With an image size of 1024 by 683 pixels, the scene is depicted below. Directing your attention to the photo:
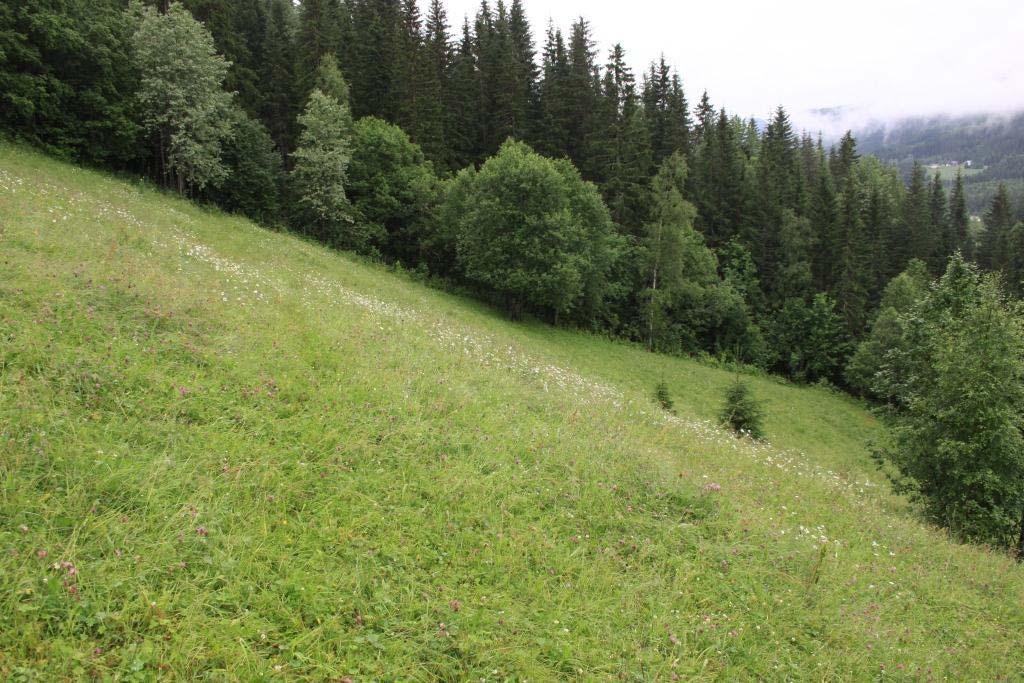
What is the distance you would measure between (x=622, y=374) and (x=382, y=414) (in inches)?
1019

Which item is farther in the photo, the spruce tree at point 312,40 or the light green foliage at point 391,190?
the spruce tree at point 312,40

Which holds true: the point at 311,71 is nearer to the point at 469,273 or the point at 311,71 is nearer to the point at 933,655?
the point at 469,273

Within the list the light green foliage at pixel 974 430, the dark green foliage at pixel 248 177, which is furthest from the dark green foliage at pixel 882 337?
the dark green foliage at pixel 248 177

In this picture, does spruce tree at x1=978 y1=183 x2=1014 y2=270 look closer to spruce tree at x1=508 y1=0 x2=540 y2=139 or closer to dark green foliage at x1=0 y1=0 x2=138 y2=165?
spruce tree at x1=508 y1=0 x2=540 y2=139

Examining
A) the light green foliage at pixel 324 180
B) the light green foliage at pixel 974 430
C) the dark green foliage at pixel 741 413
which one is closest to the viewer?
the light green foliage at pixel 974 430

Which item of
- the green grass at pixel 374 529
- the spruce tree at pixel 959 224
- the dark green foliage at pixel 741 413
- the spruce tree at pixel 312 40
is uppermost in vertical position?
the spruce tree at pixel 312 40

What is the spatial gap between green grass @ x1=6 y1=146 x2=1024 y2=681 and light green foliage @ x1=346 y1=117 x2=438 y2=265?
32325 millimetres

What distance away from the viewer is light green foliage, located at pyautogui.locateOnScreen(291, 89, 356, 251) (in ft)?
128

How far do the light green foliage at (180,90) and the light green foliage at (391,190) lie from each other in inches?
467

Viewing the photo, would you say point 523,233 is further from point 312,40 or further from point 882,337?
point 882,337

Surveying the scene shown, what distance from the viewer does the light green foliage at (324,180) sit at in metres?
39.1

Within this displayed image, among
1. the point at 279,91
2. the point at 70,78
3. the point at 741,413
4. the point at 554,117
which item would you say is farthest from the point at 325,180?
the point at 741,413

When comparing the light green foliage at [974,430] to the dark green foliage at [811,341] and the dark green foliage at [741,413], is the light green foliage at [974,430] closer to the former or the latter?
the dark green foliage at [741,413]

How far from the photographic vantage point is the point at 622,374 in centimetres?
3247
